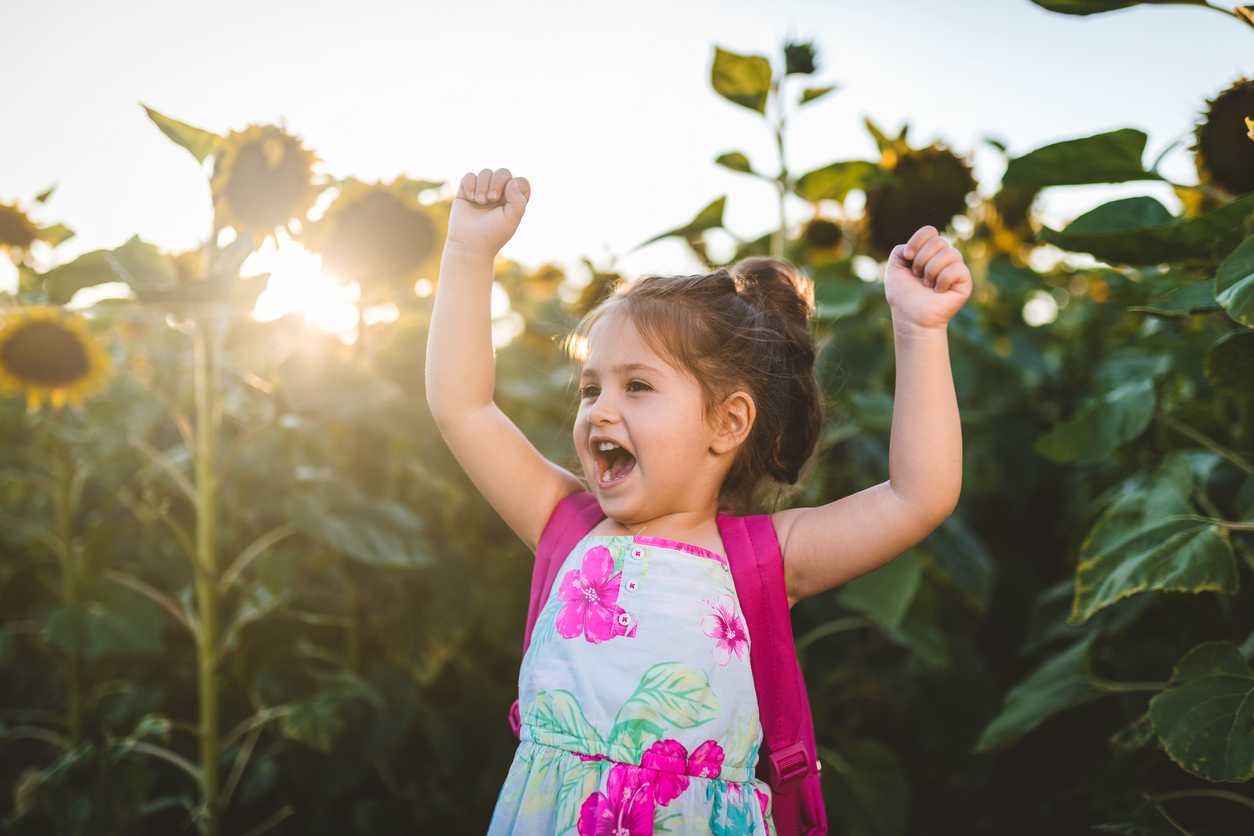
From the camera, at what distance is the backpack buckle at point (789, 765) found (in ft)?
3.14

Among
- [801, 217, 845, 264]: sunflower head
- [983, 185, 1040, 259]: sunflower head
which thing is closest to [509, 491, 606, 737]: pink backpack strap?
[801, 217, 845, 264]: sunflower head

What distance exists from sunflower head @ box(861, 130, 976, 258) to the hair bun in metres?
1.08

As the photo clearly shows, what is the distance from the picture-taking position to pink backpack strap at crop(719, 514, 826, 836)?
3.20 feet

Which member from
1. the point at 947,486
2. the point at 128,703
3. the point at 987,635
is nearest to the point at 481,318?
the point at 947,486

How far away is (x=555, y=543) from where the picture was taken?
1.11m

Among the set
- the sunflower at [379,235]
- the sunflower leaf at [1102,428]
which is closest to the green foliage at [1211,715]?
the sunflower leaf at [1102,428]

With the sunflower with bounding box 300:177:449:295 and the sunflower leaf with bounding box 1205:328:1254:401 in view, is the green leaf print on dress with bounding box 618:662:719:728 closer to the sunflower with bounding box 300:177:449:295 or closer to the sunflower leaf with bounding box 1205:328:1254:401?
the sunflower leaf with bounding box 1205:328:1254:401

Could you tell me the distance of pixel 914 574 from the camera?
4.95 feet

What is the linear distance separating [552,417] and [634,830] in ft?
4.94

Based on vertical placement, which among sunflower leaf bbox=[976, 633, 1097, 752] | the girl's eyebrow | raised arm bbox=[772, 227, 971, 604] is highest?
the girl's eyebrow

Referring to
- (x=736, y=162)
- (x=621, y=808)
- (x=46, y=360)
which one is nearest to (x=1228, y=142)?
(x=736, y=162)

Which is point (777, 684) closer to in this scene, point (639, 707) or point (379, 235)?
point (639, 707)

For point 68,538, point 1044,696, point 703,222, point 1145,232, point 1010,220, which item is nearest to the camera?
point 1145,232

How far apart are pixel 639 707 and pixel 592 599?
0.15 metres
